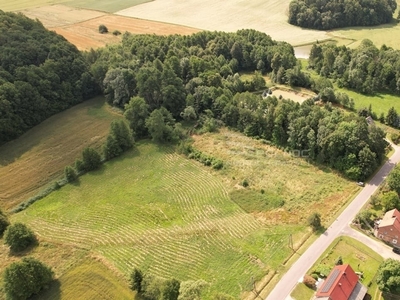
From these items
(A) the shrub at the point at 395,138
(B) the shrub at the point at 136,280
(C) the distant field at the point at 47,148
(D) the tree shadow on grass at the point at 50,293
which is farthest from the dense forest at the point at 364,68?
(D) the tree shadow on grass at the point at 50,293

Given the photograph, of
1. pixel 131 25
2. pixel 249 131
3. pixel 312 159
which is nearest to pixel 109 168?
pixel 249 131

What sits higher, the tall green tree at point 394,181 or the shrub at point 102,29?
the shrub at point 102,29

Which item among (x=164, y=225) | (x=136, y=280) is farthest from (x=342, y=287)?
(x=164, y=225)

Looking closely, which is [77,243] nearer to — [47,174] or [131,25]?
[47,174]

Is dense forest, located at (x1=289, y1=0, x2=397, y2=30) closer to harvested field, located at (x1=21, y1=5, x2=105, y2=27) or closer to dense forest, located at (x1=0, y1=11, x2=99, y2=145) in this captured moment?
harvested field, located at (x1=21, y1=5, x2=105, y2=27)

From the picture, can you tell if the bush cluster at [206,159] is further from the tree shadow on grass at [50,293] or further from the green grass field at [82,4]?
the green grass field at [82,4]

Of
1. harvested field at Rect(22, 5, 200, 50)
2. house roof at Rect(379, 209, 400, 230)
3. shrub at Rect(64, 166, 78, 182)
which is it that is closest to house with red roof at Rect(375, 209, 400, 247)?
house roof at Rect(379, 209, 400, 230)

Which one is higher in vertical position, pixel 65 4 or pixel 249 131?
pixel 65 4
